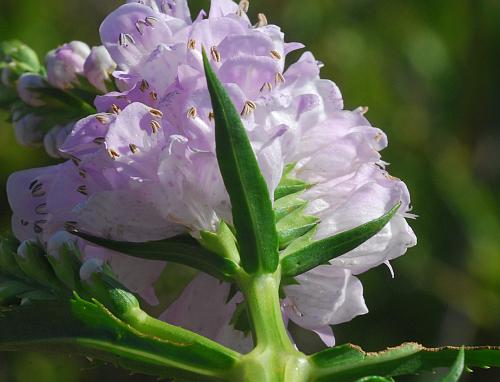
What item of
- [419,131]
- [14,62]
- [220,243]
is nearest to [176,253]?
[220,243]

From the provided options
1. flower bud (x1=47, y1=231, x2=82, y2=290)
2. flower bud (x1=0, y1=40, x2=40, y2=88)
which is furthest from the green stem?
flower bud (x1=0, y1=40, x2=40, y2=88)

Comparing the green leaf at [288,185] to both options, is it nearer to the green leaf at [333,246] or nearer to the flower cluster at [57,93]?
the green leaf at [333,246]

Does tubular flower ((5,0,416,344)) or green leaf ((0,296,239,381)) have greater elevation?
tubular flower ((5,0,416,344))

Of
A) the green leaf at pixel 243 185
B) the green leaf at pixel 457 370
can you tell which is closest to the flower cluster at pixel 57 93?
the green leaf at pixel 243 185

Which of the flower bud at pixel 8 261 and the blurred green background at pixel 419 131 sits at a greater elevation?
the flower bud at pixel 8 261

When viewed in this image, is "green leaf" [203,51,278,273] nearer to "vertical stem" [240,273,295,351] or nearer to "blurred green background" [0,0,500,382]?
"vertical stem" [240,273,295,351]

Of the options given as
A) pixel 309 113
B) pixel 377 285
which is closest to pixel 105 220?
pixel 309 113
